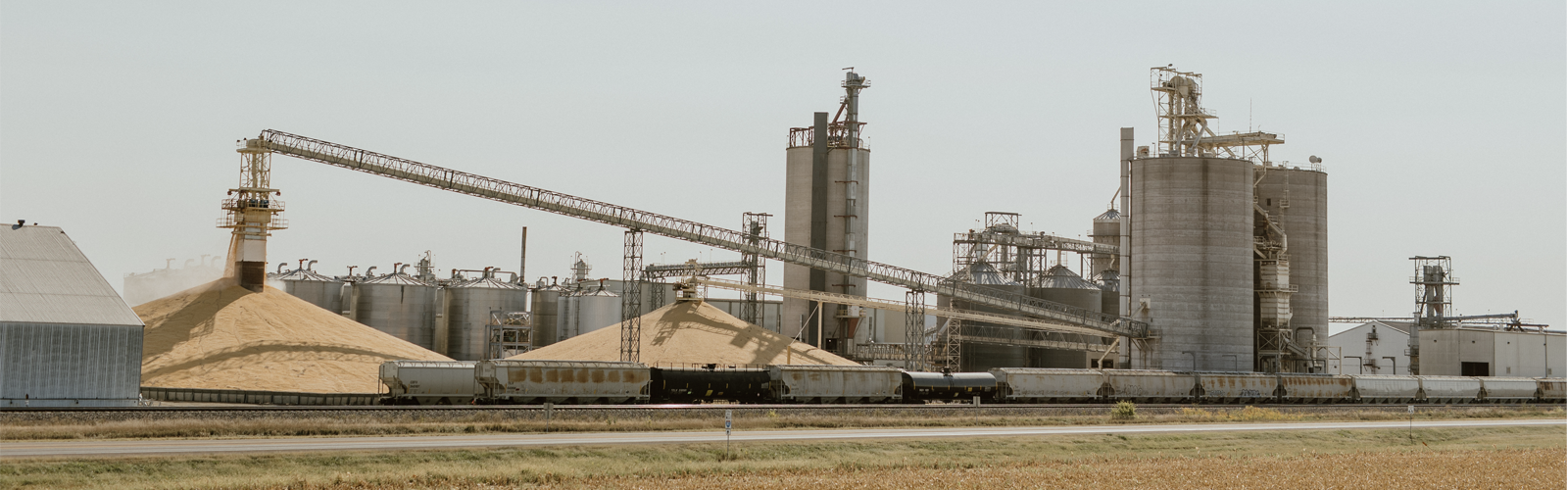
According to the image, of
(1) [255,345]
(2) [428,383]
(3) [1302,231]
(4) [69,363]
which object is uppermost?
(3) [1302,231]

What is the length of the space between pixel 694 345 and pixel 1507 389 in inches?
1988

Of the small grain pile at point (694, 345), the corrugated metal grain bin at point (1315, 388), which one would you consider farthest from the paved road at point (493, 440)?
the small grain pile at point (694, 345)

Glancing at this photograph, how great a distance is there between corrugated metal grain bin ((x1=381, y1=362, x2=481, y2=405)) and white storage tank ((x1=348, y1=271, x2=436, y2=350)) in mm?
37356

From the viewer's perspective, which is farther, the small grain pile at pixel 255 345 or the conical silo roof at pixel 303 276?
the conical silo roof at pixel 303 276

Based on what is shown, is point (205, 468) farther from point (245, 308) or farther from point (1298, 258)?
point (1298, 258)

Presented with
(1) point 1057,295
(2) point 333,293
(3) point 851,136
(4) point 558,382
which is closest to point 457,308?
(2) point 333,293

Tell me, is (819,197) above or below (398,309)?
above

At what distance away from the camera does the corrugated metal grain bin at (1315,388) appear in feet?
242

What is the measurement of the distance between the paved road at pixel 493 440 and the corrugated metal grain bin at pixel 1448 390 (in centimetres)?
2891

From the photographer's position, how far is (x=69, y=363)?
4888cm

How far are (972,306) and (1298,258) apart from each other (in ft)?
77.7

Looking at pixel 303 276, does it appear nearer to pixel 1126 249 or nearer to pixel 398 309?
pixel 398 309

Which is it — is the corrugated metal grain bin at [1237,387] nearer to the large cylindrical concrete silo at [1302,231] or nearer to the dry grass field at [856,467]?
the large cylindrical concrete silo at [1302,231]

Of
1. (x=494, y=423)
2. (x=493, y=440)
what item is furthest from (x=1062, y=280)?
(x=493, y=440)
